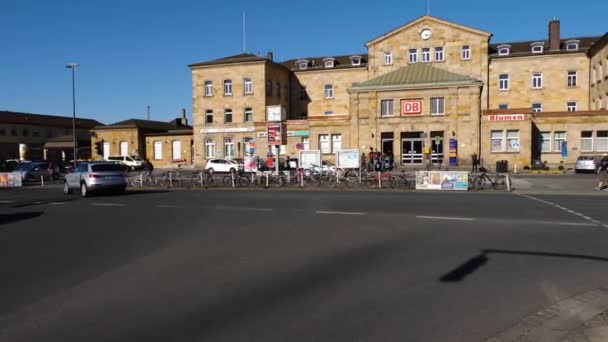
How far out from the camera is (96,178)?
2228 cm

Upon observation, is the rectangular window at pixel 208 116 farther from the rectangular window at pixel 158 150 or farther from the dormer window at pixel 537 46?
the dormer window at pixel 537 46

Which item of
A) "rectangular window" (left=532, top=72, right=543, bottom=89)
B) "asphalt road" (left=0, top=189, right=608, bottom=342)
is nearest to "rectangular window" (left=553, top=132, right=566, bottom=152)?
"rectangular window" (left=532, top=72, right=543, bottom=89)

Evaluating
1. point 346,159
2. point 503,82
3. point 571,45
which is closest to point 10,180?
point 346,159

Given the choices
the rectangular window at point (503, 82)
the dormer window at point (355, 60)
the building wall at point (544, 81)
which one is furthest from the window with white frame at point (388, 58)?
the rectangular window at point (503, 82)

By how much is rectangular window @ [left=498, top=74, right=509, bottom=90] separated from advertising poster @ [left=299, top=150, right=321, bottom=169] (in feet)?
107

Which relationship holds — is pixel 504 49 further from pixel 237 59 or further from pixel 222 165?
pixel 222 165

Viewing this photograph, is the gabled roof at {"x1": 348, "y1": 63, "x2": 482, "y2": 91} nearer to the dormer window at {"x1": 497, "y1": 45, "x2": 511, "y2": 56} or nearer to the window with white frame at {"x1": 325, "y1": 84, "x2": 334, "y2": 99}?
the dormer window at {"x1": 497, "y1": 45, "x2": 511, "y2": 56}

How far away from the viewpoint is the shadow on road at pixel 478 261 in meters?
6.86

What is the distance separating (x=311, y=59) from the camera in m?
65.2

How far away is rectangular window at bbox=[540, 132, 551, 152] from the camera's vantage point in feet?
143

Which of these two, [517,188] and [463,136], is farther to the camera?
[463,136]

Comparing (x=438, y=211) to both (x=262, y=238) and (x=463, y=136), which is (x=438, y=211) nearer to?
(x=262, y=238)

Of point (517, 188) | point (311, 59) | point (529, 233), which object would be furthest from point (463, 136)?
point (529, 233)

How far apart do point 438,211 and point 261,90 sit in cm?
4263
